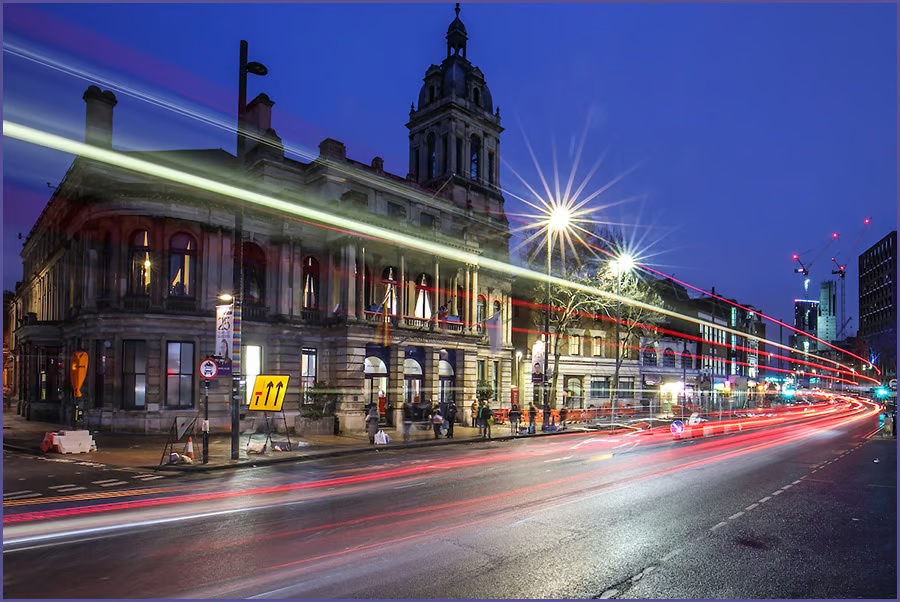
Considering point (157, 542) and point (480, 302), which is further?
point (480, 302)

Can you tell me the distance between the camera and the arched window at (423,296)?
38406 mm

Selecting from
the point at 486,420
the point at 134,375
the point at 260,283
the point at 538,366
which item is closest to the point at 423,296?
the point at 538,366

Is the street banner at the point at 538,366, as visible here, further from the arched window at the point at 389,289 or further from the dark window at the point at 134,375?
the dark window at the point at 134,375

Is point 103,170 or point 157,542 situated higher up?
point 103,170

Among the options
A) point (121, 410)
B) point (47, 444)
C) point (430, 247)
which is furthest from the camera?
point (430, 247)

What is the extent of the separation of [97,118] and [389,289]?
17421 millimetres

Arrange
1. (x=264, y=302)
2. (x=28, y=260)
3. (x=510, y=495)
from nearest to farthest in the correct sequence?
(x=510, y=495) → (x=264, y=302) → (x=28, y=260)

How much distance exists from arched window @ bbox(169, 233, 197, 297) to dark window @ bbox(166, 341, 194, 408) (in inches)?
105

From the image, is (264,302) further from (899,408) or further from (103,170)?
(899,408)

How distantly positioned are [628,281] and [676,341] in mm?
25417

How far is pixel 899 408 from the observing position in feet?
100

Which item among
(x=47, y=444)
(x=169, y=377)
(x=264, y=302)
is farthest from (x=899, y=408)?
(x=47, y=444)

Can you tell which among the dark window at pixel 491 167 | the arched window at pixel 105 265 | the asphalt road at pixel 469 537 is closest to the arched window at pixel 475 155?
the dark window at pixel 491 167

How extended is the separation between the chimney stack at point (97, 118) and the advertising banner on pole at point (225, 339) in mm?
15849
